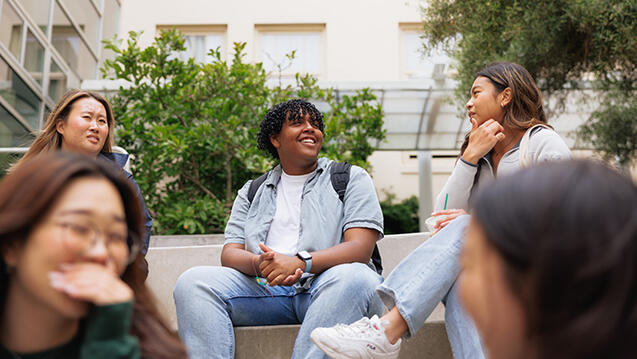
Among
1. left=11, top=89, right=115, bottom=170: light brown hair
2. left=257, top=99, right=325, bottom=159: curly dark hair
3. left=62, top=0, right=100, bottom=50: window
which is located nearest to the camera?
left=11, top=89, right=115, bottom=170: light brown hair

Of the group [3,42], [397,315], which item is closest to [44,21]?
[3,42]

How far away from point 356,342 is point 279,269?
674 mm

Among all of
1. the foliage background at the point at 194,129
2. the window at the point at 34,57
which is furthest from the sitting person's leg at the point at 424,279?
the window at the point at 34,57

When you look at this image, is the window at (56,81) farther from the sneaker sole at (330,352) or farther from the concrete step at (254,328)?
the sneaker sole at (330,352)

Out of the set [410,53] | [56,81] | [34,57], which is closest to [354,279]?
[34,57]

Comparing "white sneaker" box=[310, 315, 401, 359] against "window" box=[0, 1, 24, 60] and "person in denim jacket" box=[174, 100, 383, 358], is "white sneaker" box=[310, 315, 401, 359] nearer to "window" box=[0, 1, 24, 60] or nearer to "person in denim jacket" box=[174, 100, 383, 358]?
"person in denim jacket" box=[174, 100, 383, 358]

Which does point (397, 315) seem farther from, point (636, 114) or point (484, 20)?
point (636, 114)

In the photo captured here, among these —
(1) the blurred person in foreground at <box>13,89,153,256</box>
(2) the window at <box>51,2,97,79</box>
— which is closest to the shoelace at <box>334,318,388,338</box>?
(1) the blurred person in foreground at <box>13,89,153,256</box>

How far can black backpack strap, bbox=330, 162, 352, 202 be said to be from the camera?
3645 mm

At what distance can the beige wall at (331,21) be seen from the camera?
13.6 meters

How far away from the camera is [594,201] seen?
1.17 meters

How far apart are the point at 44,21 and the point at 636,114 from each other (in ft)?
27.3

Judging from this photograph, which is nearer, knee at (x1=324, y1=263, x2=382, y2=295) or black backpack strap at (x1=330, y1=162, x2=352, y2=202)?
knee at (x1=324, y1=263, x2=382, y2=295)

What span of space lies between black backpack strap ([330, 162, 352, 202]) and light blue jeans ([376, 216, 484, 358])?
947 mm
